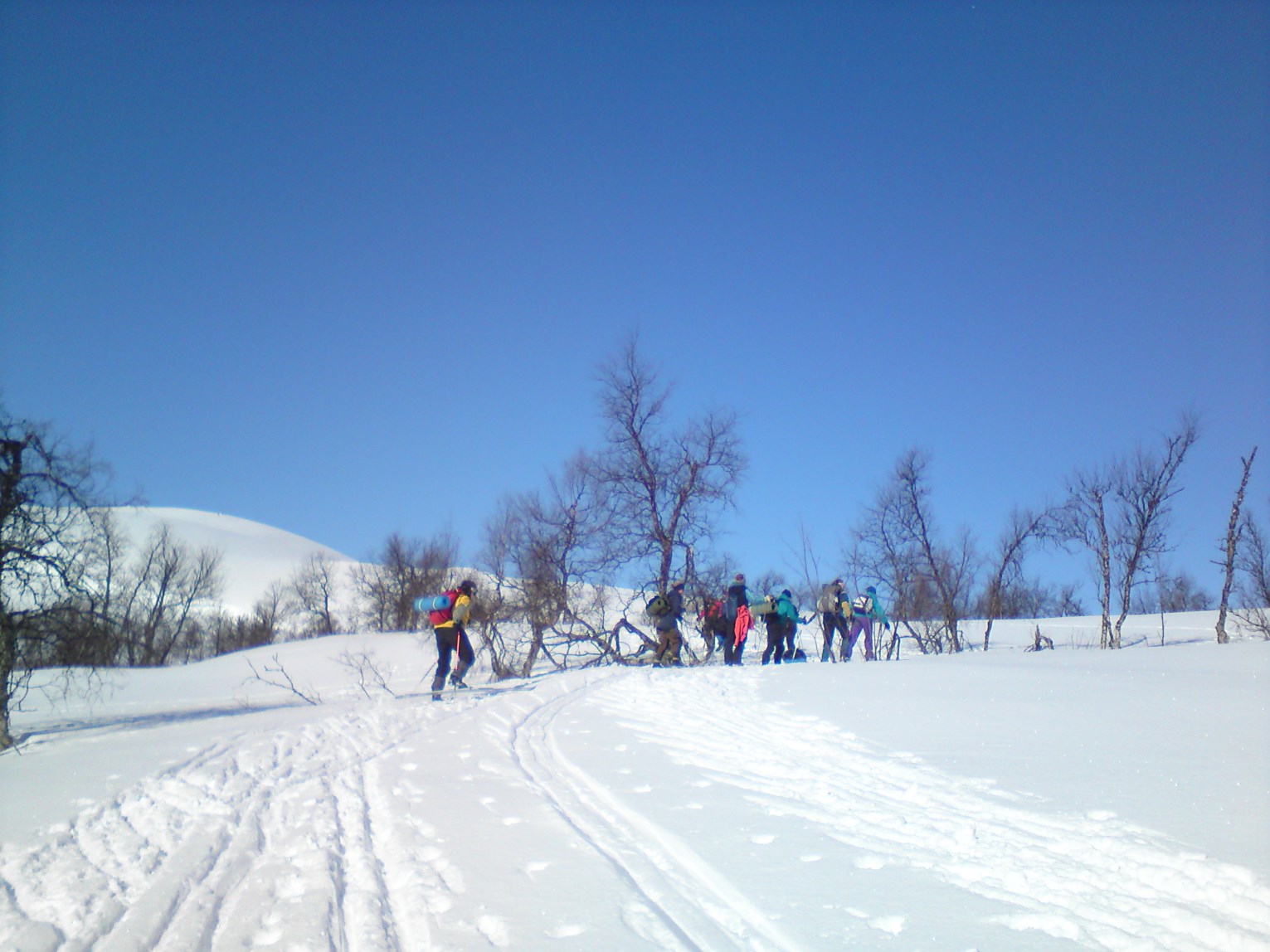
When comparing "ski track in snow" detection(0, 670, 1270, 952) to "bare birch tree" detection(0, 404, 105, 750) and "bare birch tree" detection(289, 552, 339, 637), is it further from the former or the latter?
"bare birch tree" detection(289, 552, 339, 637)

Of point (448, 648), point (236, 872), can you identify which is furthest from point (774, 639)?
point (236, 872)

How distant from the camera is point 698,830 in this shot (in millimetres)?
4531

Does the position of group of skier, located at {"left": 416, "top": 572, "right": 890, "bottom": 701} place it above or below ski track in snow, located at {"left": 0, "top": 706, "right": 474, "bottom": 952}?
above

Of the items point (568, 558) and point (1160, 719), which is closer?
point (1160, 719)

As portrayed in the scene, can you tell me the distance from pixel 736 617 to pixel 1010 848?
12911 mm

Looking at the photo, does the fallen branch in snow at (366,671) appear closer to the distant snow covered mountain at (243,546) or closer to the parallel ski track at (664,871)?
the parallel ski track at (664,871)

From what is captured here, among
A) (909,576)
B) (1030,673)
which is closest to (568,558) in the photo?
(909,576)

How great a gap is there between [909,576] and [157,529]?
50.3 m

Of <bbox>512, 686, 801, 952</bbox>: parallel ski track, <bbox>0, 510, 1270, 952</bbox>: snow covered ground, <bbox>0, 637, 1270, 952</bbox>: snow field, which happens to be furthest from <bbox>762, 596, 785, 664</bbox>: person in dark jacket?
<bbox>512, 686, 801, 952</bbox>: parallel ski track

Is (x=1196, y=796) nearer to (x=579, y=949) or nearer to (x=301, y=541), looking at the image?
(x=579, y=949)

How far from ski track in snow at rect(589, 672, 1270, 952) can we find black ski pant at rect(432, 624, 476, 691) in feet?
18.8

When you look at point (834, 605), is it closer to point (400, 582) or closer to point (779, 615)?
point (779, 615)

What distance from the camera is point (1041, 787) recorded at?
480 cm

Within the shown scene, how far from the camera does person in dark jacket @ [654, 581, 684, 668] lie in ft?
58.7
